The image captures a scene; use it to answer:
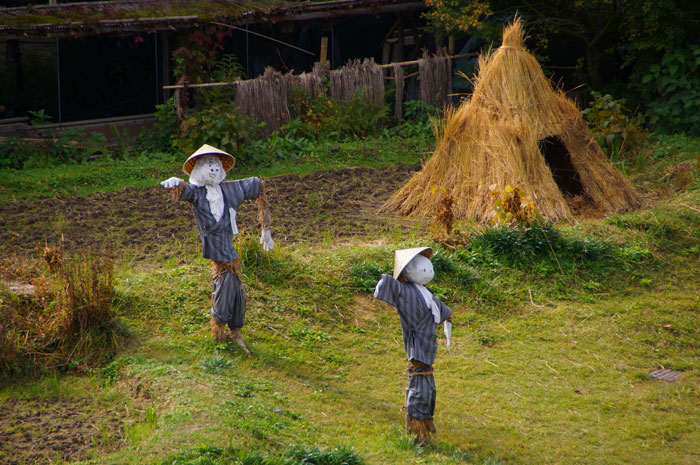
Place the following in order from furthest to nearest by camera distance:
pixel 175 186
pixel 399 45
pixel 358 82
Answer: pixel 399 45, pixel 358 82, pixel 175 186

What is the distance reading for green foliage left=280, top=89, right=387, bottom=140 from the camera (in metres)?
14.6

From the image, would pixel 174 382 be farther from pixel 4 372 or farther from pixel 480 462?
pixel 480 462

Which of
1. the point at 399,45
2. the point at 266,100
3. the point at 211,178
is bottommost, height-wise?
the point at 211,178

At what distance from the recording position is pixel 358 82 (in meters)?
15.5

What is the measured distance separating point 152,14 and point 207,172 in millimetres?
9314

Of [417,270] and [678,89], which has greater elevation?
[678,89]

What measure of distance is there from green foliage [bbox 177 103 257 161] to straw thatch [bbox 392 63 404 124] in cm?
381

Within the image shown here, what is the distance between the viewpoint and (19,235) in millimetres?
9117

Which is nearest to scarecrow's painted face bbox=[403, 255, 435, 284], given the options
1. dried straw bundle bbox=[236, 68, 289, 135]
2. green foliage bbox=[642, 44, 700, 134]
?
dried straw bundle bbox=[236, 68, 289, 135]

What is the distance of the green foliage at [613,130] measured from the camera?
1296 cm

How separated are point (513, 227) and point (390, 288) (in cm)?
396

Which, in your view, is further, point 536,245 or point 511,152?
point 511,152

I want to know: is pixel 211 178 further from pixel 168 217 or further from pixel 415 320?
pixel 168 217

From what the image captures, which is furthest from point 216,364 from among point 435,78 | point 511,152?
point 435,78
